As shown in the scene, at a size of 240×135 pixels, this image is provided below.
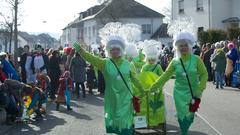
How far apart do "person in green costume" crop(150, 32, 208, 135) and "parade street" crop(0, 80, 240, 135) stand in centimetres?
256

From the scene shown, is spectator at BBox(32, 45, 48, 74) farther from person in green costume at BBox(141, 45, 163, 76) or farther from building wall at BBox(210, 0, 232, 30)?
building wall at BBox(210, 0, 232, 30)

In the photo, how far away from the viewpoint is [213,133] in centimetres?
1098

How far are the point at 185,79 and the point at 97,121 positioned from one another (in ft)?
16.7

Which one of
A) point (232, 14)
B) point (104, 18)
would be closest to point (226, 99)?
point (232, 14)

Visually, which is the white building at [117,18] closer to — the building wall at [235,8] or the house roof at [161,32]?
the house roof at [161,32]

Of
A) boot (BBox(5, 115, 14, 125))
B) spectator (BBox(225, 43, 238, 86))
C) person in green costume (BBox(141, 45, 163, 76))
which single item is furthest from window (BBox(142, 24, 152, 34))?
person in green costume (BBox(141, 45, 163, 76))

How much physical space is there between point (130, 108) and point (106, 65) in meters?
0.81

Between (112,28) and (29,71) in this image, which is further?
(29,71)

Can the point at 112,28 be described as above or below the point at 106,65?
above

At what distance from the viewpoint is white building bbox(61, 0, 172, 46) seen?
225ft

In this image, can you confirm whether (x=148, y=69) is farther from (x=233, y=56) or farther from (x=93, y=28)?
(x=93, y=28)

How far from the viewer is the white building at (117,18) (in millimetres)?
68688

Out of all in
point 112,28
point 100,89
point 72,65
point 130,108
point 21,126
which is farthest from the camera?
point 100,89

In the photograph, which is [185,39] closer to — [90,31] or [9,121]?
[9,121]
